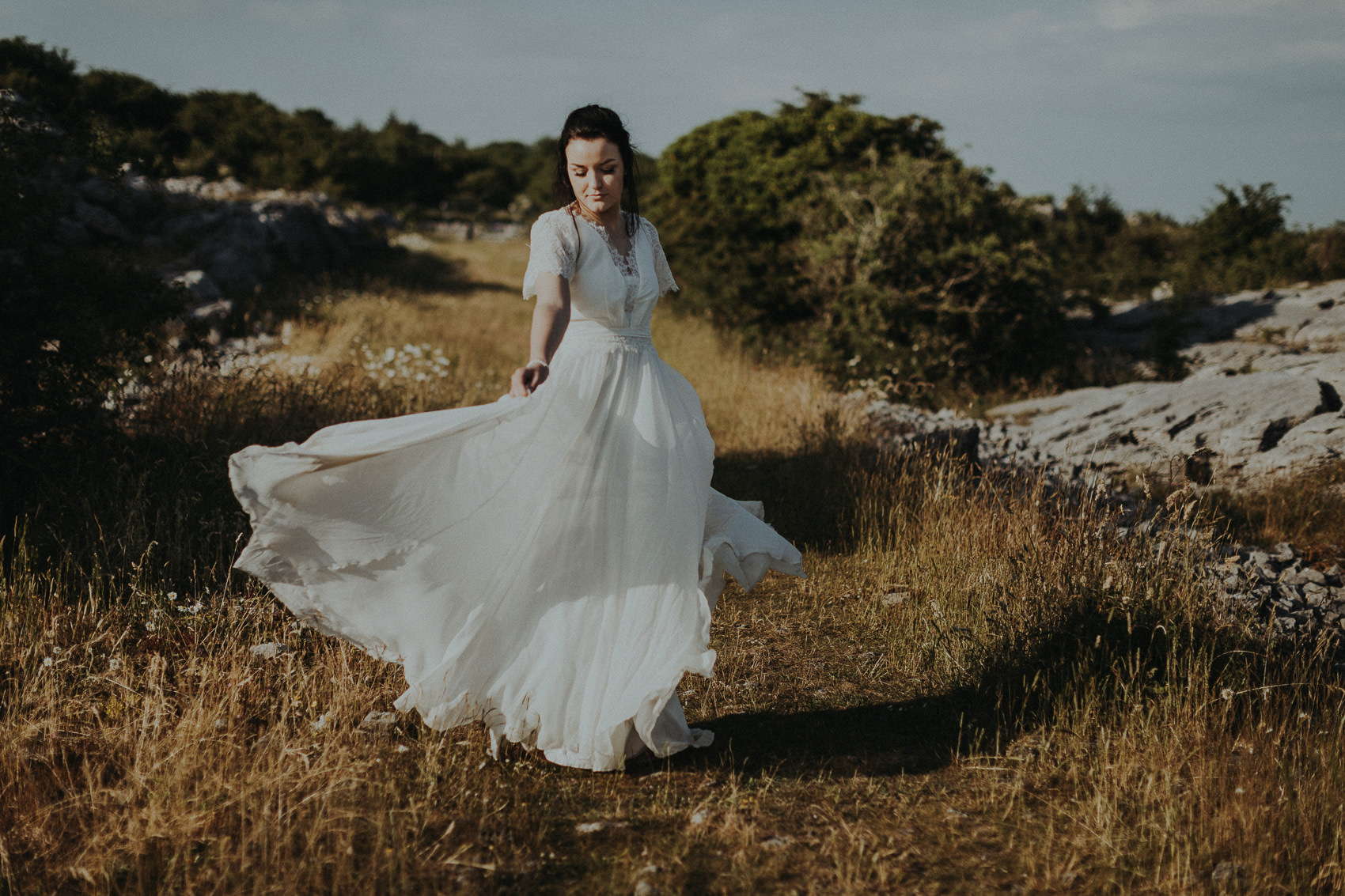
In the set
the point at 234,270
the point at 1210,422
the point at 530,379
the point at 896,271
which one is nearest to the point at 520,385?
the point at 530,379

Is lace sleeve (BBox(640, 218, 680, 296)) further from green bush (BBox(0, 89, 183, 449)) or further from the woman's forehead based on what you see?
green bush (BBox(0, 89, 183, 449))

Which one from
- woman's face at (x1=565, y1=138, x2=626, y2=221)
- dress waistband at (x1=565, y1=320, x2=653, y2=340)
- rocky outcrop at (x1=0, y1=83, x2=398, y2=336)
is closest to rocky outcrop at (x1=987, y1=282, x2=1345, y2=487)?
dress waistband at (x1=565, y1=320, x2=653, y2=340)

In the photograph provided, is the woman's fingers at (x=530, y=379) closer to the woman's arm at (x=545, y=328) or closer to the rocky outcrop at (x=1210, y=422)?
the woman's arm at (x=545, y=328)

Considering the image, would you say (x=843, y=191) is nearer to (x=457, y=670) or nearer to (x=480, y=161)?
(x=457, y=670)

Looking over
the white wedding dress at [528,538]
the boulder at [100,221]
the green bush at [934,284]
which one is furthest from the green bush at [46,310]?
the green bush at [934,284]

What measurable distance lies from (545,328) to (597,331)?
0.31m

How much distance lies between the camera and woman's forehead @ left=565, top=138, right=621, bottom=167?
328 centimetres

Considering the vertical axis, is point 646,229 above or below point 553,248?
above

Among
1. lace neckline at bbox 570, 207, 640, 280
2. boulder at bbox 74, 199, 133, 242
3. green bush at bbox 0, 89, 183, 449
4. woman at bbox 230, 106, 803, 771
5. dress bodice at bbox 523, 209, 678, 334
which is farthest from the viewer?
boulder at bbox 74, 199, 133, 242

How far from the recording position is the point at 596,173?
10.9ft

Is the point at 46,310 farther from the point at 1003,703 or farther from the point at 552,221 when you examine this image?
the point at 1003,703

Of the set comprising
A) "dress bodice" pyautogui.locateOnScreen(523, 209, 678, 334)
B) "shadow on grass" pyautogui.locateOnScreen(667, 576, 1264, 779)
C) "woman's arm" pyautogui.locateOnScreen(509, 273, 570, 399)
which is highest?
"dress bodice" pyautogui.locateOnScreen(523, 209, 678, 334)

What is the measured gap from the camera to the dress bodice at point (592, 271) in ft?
10.5

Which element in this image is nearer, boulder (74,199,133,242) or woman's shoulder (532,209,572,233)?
woman's shoulder (532,209,572,233)
